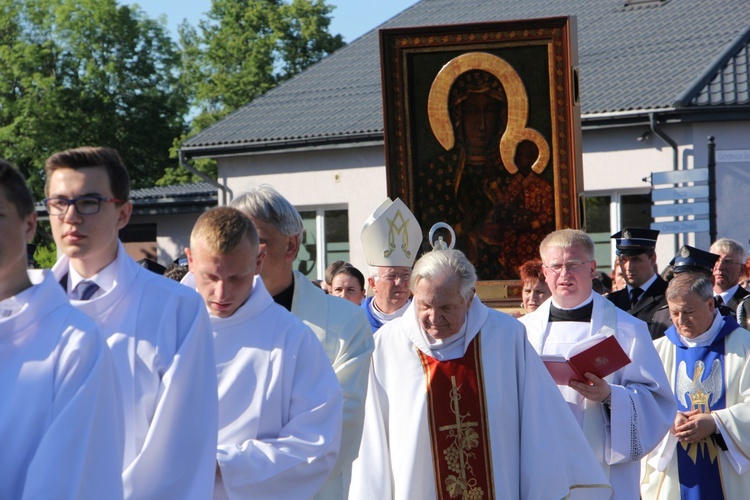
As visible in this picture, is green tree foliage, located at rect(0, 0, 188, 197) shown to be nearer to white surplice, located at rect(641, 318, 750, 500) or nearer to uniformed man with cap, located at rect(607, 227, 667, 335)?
uniformed man with cap, located at rect(607, 227, 667, 335)

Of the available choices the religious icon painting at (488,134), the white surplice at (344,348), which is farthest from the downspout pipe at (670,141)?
the white surplice at (344,348)

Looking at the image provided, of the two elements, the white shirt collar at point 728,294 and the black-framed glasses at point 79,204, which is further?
the white shirt collar at point 728,294

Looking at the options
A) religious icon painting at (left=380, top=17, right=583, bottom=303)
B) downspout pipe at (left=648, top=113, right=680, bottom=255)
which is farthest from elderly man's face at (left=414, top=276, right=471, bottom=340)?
downspout pipe at (left=648, top=113, right=680, bottom=255)

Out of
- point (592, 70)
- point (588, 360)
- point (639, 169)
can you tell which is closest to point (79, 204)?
point (588, 360)

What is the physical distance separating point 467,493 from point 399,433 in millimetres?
388

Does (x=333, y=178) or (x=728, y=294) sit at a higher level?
(x=333, y=178)

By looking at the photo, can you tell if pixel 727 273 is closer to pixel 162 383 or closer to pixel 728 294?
pixel 728 294

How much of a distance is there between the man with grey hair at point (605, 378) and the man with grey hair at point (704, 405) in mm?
835

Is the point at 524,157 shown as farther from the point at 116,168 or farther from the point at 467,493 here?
the point at 116,168

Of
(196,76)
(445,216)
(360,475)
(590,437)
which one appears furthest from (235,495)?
(196,76)

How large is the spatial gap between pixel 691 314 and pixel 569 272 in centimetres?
123

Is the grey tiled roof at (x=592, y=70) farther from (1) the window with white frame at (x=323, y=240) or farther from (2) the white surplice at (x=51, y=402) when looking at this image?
(2) the white surplice at (x=51, y=402)

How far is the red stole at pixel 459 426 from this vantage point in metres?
5.36

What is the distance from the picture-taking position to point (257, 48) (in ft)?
143
